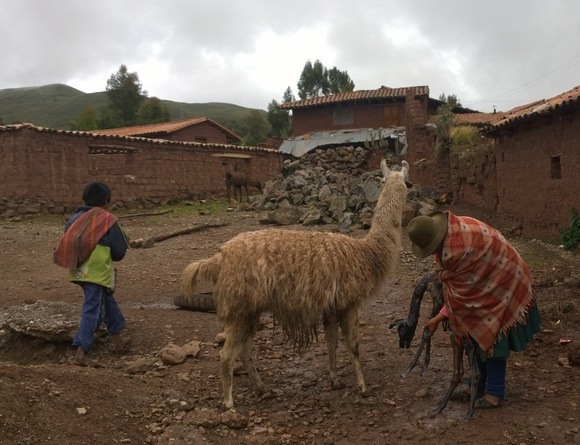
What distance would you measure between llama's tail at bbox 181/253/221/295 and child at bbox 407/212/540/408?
71.1 inches

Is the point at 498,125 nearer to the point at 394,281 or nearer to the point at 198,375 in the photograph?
the point at 394,281

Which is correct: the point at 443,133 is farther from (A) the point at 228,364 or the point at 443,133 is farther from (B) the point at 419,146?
(A) the point at 228,364

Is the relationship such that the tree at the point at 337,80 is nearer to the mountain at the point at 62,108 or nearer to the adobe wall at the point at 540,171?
the mountain at the point at 62,108

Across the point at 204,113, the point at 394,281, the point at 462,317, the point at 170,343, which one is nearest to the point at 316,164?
the point at 394,281

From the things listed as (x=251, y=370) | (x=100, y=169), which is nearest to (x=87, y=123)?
(x=100, y=169)

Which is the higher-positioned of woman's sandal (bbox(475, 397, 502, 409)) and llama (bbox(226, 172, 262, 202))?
llama (bbox(226, 172, 262, 202))

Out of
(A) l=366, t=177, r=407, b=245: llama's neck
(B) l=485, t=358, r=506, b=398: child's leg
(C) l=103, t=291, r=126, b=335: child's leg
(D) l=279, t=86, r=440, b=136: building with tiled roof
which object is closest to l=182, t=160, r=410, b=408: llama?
(A) l=366, t=177, r=407, b=245: llama's neck

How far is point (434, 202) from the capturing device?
15008 mm

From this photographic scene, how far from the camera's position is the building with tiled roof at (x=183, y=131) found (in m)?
28.9

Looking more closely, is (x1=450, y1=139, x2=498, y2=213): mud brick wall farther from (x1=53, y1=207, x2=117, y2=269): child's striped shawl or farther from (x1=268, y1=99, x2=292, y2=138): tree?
A: (x1=268, y1=99, x2=292, y2=138): tree

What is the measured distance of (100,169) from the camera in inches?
720

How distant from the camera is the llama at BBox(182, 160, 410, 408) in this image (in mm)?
4738

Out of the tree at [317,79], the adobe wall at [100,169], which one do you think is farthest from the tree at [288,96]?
the adobe wall at [100,169]

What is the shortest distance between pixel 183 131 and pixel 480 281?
28.6m
